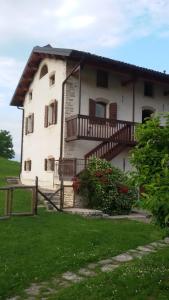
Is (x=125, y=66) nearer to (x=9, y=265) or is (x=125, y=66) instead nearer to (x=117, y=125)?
(x=117, y=125)

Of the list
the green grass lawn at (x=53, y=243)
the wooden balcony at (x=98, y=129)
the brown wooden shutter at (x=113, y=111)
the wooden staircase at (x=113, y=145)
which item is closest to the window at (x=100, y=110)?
the brown wooden shutter at (x=113, y=111)

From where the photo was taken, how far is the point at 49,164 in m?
22.8

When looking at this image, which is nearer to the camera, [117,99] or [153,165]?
[153,165]

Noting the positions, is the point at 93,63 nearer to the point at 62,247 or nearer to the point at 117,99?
the point at 117,99

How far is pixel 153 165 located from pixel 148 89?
17.2 m

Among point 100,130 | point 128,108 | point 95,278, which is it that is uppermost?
point 128,108

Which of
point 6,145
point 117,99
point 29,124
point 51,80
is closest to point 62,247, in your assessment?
point 117,99

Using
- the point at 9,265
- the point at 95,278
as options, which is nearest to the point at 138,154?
the point at 95,278

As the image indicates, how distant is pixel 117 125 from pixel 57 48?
4743mm

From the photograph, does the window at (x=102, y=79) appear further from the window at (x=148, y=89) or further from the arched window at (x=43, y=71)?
the arched window at (x=43, y=71)

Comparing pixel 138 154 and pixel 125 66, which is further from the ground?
pixel 125 66

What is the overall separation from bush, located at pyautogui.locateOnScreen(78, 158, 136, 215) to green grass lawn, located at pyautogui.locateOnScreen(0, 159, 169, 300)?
238 centimetres

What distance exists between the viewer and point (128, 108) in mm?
22766

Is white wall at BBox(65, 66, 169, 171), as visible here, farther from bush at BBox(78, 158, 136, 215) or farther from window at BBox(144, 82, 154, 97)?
bush at BBox(78, 158, 136, 215)
